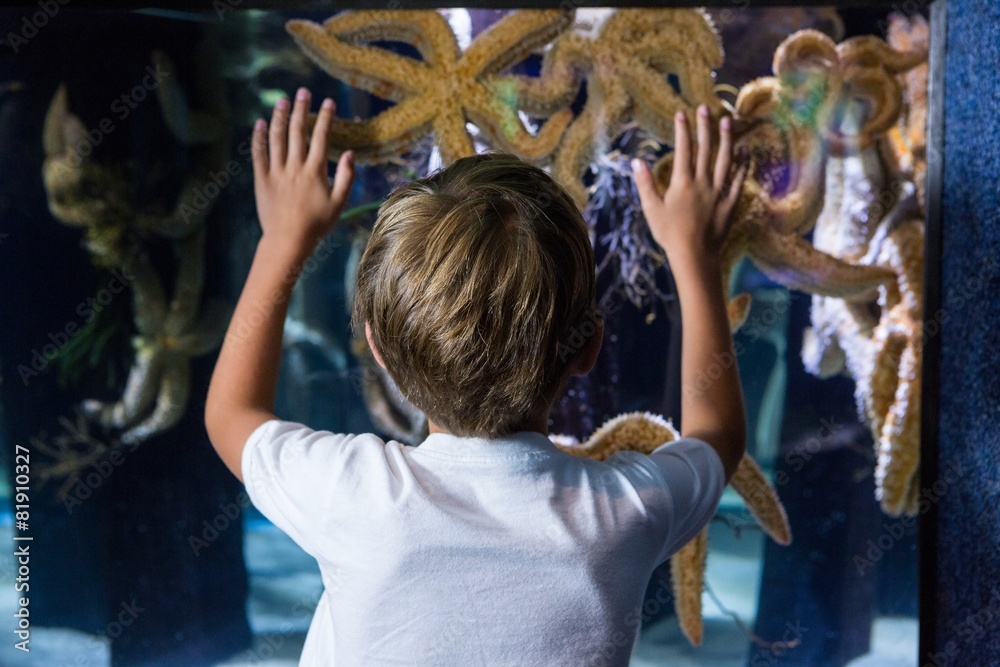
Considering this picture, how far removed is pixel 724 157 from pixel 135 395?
680 millimetres

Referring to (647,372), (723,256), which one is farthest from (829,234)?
(647,372)

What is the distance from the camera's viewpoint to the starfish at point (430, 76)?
0.85m

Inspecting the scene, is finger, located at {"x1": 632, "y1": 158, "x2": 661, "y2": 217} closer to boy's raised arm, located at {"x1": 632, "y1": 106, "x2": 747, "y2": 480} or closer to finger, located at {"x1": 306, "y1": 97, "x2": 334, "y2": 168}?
boy's raised arm, located at {"x1": 632, "y1": 106, "x2": 747, "y2": 480}

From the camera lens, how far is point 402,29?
0.86 metres

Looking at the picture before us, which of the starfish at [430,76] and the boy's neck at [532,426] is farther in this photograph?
the starfish at [430,76]

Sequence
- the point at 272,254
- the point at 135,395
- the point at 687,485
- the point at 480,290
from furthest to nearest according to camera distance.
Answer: the point at 135,395 → the point at 272,254 → the point at 687,485 → the point at 480,290

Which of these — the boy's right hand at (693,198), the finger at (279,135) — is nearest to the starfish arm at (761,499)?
the boy's right hand at (693,198)

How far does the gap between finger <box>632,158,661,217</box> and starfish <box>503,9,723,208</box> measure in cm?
7

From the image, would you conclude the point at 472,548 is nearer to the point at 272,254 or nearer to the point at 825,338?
the point at 272,254

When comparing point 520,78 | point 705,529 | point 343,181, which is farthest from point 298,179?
point 705,529

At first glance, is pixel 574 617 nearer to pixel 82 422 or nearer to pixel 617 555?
pixel 617 555

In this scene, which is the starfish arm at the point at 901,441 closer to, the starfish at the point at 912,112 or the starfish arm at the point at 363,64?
the starfish at the point at 912,112

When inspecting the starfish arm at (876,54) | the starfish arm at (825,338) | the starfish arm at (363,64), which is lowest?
the starfish arm at (825,338)

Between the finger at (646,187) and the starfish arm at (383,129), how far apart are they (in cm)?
23
